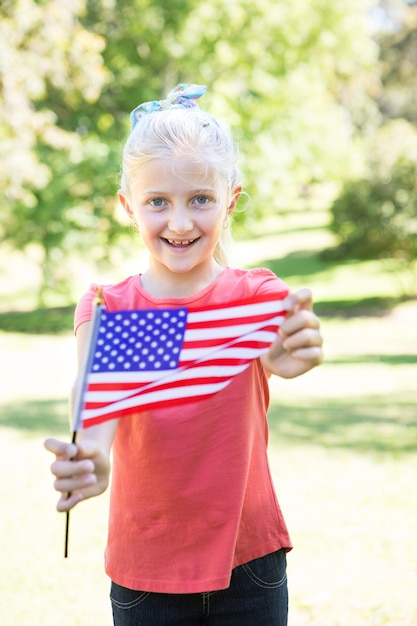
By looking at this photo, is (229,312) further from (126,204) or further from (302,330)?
(126,204)

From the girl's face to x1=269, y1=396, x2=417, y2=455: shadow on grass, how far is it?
6022 mm

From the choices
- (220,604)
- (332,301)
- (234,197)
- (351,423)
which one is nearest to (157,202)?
(234,197)

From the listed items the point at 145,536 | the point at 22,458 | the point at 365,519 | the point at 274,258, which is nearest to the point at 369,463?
the point at 365,519

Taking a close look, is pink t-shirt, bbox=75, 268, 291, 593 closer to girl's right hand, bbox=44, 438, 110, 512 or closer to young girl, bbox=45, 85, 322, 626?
young girl, bbox=45, 85, 322, 626

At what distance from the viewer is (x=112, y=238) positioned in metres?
23.6

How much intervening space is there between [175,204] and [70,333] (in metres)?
19.9

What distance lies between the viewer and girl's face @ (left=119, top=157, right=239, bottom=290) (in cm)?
221

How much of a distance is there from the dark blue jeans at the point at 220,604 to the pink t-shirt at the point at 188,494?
0.14 ft

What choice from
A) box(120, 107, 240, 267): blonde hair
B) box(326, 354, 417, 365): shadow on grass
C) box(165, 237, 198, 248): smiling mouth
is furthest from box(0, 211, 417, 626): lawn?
box(120, 107, 240, 267): blonde hair

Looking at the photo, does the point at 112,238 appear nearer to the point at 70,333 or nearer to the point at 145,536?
the point at 70,333

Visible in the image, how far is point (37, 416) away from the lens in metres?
10.1

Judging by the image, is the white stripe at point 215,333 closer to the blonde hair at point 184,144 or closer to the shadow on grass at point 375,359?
the blonde hair at point 184,144

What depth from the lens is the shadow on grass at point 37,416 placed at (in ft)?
30.0

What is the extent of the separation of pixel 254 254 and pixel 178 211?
36.5 m
